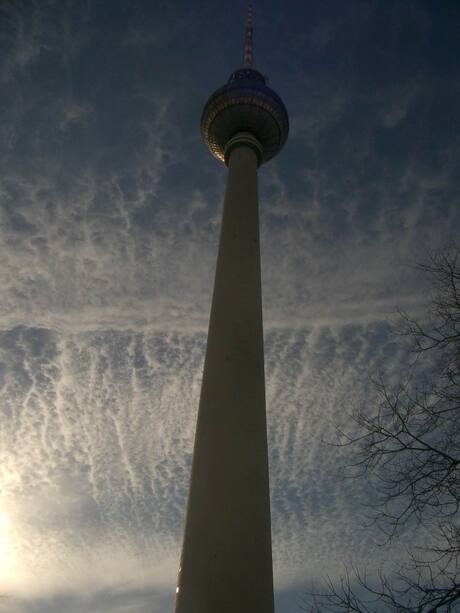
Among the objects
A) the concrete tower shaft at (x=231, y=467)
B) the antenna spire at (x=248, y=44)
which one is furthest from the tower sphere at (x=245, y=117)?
the concrete tower shaft at (x=231, y=467)

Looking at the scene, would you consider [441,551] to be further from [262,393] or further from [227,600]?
[262,393]

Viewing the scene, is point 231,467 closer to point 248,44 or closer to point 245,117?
point 245,117

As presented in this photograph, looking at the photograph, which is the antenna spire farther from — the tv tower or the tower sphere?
the tv tower

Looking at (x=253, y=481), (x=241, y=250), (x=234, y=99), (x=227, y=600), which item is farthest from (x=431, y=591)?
(x=234, y=99)

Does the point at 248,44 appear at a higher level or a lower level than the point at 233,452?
higher

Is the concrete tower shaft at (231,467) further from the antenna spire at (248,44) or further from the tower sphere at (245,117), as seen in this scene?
the antenna spire at (248,44)

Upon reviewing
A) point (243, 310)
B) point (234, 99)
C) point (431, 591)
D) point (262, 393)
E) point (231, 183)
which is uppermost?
point (234, 99)

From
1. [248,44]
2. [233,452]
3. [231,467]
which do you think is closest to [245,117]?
[248,44]

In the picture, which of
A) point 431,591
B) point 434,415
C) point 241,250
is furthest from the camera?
point 241,250
